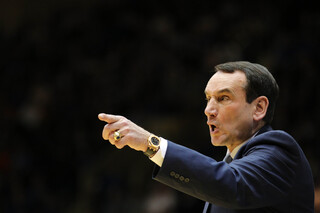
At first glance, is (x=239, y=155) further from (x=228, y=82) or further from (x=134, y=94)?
(x=134, y=94)

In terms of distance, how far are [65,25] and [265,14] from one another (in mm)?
3996

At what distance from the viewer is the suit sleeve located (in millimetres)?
1931

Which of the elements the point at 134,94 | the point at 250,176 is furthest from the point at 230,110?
the point at 134,94

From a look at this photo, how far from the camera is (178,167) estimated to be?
197 centimetres

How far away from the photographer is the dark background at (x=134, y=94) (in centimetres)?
666

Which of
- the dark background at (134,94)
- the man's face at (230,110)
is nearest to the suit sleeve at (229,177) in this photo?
the man's face at (230,110)

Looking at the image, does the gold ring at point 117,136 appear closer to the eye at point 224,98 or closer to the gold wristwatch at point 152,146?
the gold wristwatch at point 152,146

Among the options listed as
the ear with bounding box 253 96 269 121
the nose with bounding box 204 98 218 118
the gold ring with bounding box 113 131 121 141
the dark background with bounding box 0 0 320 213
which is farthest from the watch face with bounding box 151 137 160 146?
the dark background with bounding box 0 0 320 213

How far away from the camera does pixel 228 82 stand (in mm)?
2486

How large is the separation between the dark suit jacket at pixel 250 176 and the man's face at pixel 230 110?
241mm

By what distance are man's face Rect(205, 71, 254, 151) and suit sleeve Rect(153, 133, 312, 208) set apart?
0.36m

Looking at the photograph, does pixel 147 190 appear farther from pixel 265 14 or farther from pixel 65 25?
pixel 65 25

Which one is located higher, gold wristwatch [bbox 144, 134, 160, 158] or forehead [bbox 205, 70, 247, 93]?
forehead [bbox 205, 70, 247, 93]

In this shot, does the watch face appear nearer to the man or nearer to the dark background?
the man
